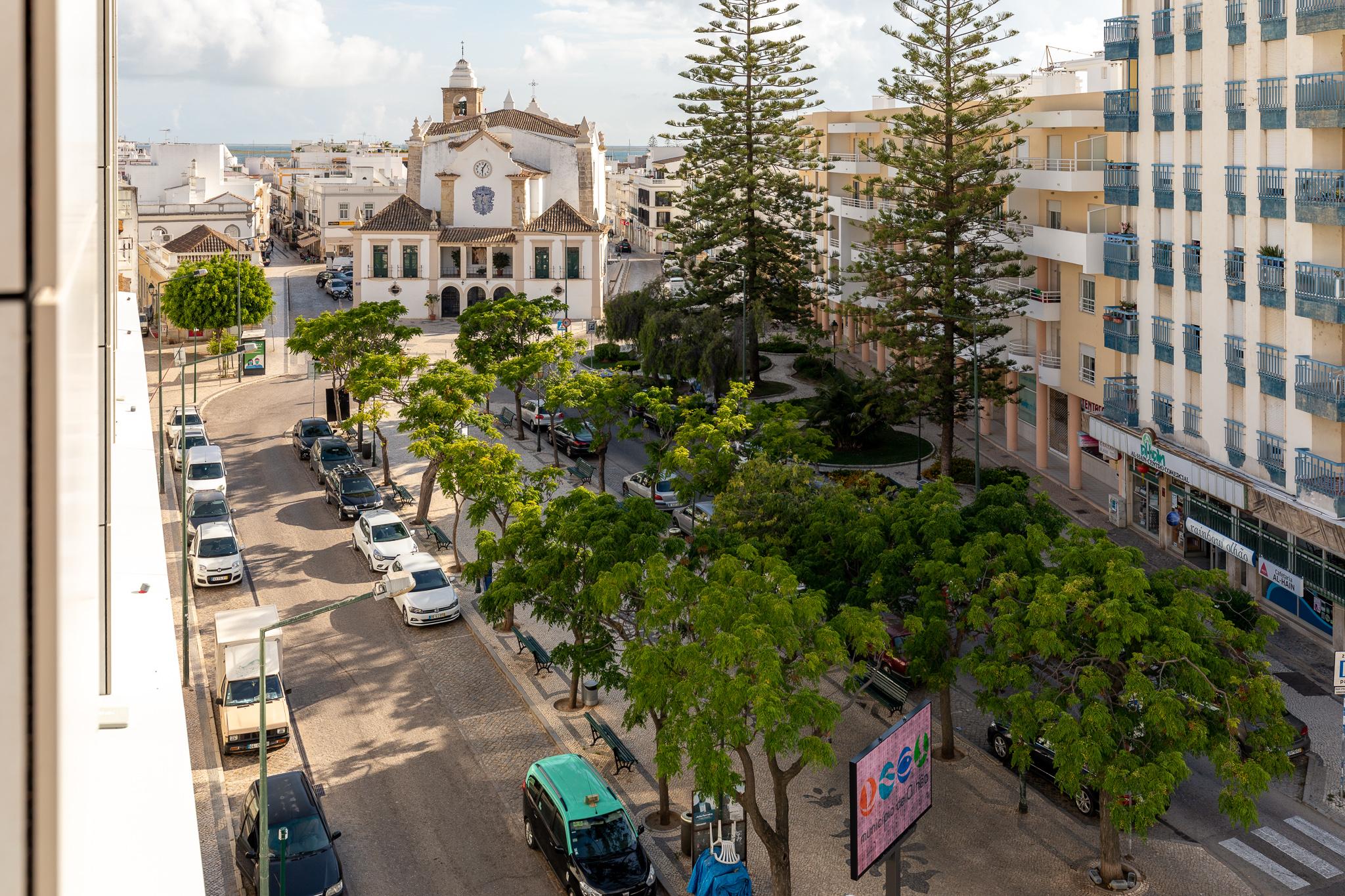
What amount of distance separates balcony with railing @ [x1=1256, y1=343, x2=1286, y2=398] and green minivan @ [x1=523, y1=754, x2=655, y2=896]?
17519 mm

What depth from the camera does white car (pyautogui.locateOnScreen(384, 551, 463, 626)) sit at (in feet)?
93.6

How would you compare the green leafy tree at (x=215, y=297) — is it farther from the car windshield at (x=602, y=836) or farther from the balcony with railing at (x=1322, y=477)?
the balcony with railing at (x=1322, y=477)

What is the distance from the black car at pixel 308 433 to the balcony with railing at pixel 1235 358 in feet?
92.1

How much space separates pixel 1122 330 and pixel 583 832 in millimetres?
23475

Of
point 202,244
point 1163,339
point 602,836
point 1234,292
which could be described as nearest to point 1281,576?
point 1234,292

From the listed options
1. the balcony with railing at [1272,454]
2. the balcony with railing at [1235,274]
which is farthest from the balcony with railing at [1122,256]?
the balcony with railing at [1272,454]

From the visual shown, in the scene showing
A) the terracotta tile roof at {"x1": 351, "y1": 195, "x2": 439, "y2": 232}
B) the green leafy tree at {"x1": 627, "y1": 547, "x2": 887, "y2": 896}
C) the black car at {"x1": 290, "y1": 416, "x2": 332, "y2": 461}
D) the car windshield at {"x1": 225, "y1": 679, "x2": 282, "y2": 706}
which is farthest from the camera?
the terracotta tile roof at {"x1": 351, "y1": 195, "x2": 439, "y2": 232}

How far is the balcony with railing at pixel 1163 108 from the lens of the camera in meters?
32.4

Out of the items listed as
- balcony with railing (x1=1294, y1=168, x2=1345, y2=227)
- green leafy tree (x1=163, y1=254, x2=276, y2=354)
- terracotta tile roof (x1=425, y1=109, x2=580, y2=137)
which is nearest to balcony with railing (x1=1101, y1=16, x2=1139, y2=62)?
balcony with railing (x1=1294, y1=168, x2=1345, y2=227)

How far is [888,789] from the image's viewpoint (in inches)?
640

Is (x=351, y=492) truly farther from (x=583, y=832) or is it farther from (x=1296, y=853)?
(x=1296, y=853)

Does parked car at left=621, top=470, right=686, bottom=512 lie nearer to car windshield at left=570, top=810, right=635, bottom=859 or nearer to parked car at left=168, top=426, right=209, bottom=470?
parked car at left=168, top=426, right=209, bottom=470

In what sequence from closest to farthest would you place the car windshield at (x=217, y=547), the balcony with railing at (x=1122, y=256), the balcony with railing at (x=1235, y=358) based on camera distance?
the balcony with railing at (x=1235, y=358), the car windshield at (x=217, y=547), the balcony with railing at (x=1122, y=256)

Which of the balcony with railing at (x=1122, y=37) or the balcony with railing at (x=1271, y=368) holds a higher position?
the balcony with railing at (x=1122, y=37)
